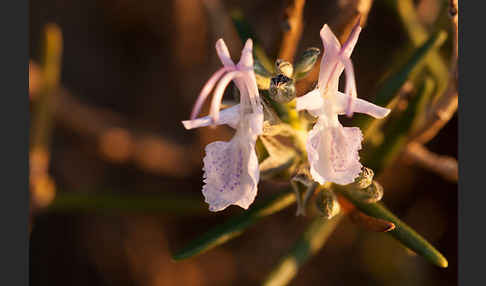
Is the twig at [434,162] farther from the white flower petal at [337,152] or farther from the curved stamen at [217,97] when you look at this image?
the curved stamen at [217,97]

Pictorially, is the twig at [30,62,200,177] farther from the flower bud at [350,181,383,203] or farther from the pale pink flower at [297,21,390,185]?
the pale pink flower at [297,21,390,185]

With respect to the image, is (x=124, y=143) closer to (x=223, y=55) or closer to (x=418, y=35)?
(x=418, y=35)

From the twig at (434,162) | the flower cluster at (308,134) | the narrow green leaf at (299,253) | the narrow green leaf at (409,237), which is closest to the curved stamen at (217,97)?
the flower cluster at (308,134)

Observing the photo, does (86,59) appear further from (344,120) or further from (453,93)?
(453,93)

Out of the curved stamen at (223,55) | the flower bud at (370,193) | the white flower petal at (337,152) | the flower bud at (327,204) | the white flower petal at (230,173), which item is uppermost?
the curved stamen at (223,55)

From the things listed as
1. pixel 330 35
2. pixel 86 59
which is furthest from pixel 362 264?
pixel 86 59

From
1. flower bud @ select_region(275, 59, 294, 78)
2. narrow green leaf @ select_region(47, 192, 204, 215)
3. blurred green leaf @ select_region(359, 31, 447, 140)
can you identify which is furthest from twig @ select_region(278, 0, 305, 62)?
narrow green leaf @ select_region(47, 192, 204, 215)
